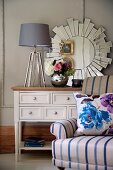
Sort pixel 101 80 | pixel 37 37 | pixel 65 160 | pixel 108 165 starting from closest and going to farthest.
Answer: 1. pixel 108 165
2. pixel 65 160
3. pixel 101 80
4. pixel 37 37

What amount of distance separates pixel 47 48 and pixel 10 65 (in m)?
0.51

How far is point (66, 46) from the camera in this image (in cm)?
404

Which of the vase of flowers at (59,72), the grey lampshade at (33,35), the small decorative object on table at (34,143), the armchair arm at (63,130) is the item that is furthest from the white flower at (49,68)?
the armchair arm at (63,130)

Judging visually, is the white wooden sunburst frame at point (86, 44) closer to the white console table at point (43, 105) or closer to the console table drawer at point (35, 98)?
the white console table at point (43, 105)

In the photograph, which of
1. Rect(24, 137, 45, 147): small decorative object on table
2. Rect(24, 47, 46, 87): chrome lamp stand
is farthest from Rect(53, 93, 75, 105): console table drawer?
Rect(24, 137, 45, 147): small decorative object on table

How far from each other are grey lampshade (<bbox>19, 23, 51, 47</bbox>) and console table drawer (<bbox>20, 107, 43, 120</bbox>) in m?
0.72

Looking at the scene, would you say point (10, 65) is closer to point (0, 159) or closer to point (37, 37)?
point (37, 37)

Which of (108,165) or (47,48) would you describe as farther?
(47,48)

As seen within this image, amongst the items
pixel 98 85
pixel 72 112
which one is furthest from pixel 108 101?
pixel 72 112

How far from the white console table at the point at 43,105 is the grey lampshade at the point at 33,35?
546 mm

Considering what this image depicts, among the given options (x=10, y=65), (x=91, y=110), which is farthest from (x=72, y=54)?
(x=91, y=110)

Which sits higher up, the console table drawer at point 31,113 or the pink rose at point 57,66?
the pink rose at point 57,66

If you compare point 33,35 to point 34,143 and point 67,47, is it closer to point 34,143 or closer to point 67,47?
point 67,47

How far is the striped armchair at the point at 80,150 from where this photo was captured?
2529 mm
